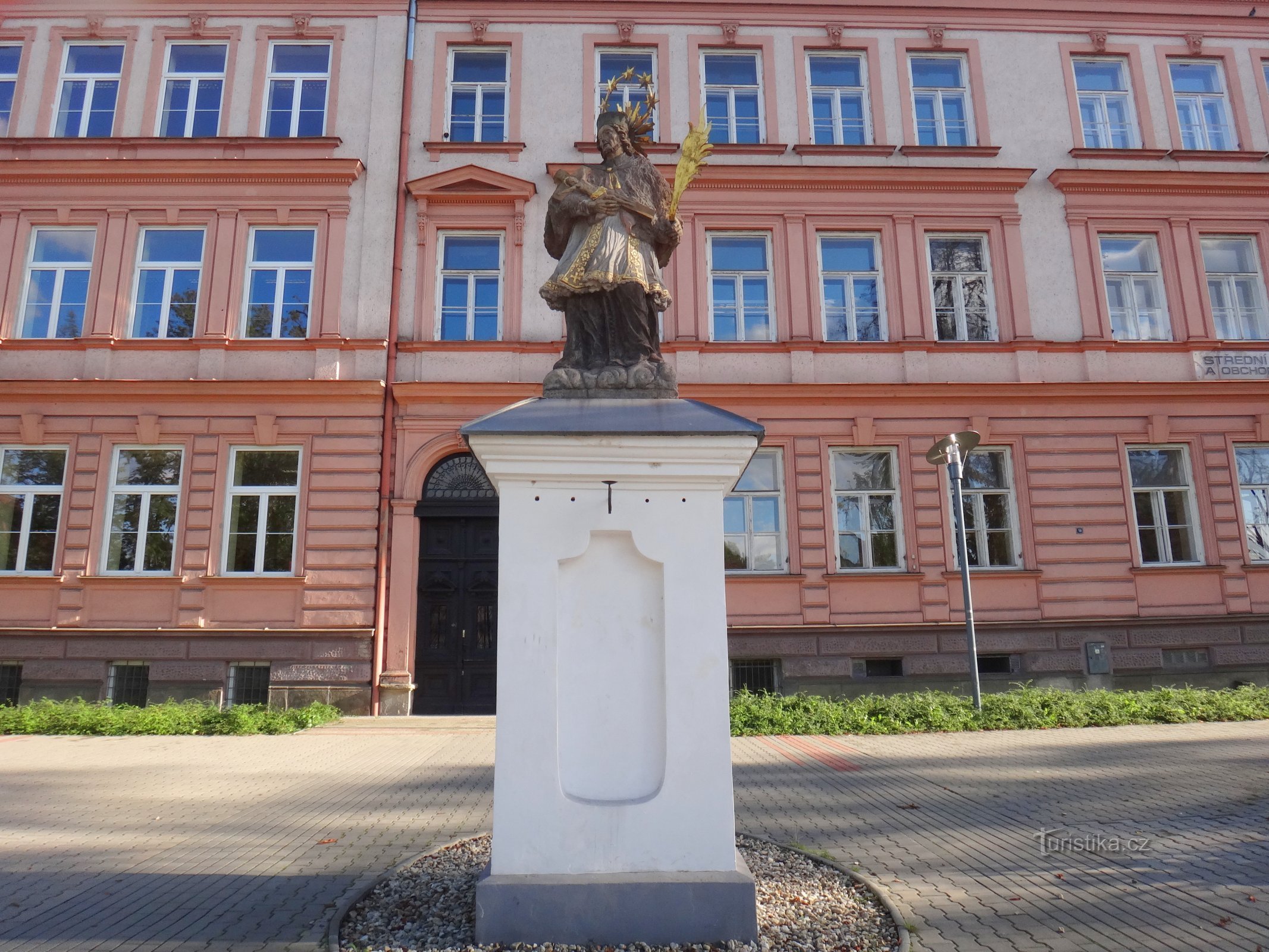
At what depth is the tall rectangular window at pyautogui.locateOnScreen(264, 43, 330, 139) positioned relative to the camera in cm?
1430

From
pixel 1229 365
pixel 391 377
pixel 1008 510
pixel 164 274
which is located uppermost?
pixel 164 274

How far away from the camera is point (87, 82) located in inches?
569

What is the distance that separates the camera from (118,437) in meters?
12.9

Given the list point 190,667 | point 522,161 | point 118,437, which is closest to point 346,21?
point 522,161

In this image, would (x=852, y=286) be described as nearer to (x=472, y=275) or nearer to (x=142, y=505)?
(x=472, y=275)

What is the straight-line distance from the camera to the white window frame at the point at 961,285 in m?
14.0

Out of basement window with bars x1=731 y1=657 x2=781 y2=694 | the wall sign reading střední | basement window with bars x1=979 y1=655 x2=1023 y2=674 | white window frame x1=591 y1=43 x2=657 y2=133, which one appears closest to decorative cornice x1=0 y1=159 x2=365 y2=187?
white window frame x1=591 y1=43 x2=657 y2=133

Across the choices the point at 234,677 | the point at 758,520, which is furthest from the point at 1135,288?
the point at 234,677

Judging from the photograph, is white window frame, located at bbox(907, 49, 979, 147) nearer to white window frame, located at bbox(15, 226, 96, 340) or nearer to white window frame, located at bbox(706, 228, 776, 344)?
white window frame, located at bbox(706, 228, 776, 344)

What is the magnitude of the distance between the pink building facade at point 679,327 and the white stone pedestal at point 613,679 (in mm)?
9393

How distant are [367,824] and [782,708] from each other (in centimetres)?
609

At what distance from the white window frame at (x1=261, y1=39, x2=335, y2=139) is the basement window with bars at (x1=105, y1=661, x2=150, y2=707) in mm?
9158

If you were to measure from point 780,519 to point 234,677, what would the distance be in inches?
349

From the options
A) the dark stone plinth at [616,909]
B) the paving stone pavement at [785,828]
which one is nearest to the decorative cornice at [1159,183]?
the paving stone pavement at [785,828]
